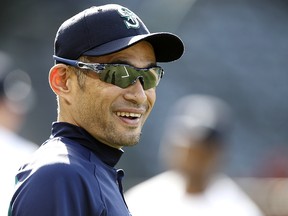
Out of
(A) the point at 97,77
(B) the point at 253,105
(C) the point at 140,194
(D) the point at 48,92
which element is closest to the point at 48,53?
(D) the point at 48,92

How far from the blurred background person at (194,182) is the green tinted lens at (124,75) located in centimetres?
194

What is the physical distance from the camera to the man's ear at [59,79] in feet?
10.0

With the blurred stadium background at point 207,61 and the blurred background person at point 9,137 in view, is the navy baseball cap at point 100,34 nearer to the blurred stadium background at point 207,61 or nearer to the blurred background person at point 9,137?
the blurred background person at point 9,137

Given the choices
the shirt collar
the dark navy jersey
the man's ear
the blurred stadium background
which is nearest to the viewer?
the dark navy jersey

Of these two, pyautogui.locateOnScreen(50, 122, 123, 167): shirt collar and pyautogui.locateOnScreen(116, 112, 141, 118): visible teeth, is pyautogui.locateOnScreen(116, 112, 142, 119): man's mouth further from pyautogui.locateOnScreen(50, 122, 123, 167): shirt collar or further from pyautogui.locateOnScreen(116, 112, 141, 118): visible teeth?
pyautogui.locateOnScreen(50, 122, 123, 167): shirt collar

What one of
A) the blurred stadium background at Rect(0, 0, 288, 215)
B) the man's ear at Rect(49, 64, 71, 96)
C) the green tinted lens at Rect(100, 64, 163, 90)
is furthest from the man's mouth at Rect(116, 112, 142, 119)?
the blurred stadium background at Rect(0, 0, 288, 215)

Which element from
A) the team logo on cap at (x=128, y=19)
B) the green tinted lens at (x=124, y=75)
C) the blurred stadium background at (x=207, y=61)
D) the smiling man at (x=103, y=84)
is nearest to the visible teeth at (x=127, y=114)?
the smiling man at (x=103, y=84)

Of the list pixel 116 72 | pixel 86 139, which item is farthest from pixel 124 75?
pixel 86 139

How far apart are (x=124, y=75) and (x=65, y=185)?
61cm

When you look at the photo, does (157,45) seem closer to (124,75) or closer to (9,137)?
(124,75)

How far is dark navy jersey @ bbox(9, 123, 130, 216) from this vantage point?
254cm

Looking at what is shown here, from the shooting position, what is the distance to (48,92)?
836 centimetres

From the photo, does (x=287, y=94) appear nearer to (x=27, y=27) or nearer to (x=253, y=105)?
(x=253, y=105)

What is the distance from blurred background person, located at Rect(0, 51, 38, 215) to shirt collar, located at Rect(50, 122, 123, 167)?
6.41 ft
